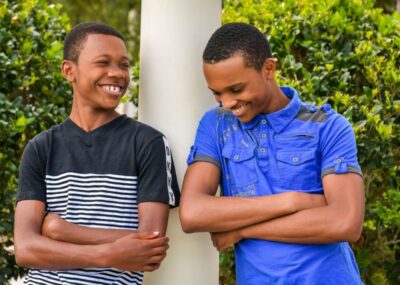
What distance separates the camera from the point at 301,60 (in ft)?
16.3

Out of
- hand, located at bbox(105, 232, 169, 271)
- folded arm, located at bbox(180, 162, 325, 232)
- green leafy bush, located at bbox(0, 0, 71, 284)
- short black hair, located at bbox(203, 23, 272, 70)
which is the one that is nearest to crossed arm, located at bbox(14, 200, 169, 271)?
hand, located at bbox(105, 232, 169, 271)

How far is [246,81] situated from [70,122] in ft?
2.62

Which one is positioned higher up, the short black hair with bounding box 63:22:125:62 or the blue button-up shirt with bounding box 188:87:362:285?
the short black hair with bounding box 63:22:125:62

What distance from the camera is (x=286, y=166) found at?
11.0ft

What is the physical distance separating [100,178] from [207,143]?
0.44 meters

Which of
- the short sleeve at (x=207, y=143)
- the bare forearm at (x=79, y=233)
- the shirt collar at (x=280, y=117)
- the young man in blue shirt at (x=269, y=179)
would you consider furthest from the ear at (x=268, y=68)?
the bare forearm at (x=79, y=233)

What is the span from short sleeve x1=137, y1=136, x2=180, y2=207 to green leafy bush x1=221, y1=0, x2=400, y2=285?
1.24 m

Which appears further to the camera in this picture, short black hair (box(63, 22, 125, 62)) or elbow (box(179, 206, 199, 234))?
short black hair (box(63, 22, 125, 62))

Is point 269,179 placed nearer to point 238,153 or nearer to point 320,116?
point 238,153

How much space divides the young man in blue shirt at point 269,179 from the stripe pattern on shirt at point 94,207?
0.76ft

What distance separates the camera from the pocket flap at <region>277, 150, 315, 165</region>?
10.9 ft

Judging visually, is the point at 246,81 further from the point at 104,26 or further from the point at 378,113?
the point at 378,113

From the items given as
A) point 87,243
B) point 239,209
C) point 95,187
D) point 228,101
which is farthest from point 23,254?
point 228,101

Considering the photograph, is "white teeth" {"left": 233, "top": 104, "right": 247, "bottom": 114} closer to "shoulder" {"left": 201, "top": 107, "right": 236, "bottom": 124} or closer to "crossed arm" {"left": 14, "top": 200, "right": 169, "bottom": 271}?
"shoulder" {"left": 201, "top": 107, "right": 236, "bottom": 124}
